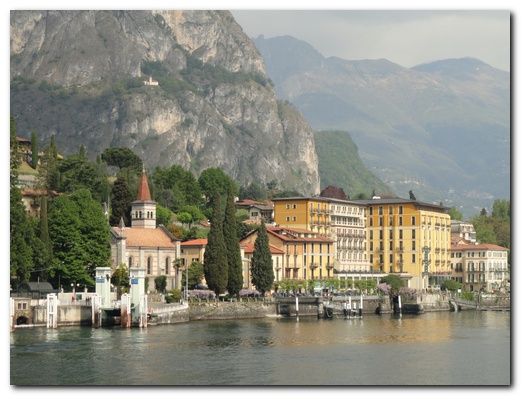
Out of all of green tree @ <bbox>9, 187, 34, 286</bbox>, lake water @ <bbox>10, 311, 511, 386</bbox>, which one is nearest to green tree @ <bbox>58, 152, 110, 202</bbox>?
lake water @ <bbox>10, 311, 511, 386</bbox>

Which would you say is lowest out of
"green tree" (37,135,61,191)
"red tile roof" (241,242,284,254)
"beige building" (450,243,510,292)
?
"beige building" (450,243,510,292)

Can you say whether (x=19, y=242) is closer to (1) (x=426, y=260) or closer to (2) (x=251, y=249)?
(2) (x=251, y=249)

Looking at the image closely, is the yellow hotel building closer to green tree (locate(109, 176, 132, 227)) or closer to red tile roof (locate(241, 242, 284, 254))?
red tile roof (locate(241, 242, 284, 254))

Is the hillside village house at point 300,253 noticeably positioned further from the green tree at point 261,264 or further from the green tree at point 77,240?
the green tree at point 77,240

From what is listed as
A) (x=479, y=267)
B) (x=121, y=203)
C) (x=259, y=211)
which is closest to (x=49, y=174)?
(x=121, y=203)

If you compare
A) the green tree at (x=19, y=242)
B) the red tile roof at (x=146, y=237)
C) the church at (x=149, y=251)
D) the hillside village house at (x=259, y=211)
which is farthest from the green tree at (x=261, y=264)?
the hillside village house at (x=259, y=211)

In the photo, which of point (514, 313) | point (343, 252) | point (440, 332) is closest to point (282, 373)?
point (514, 313)

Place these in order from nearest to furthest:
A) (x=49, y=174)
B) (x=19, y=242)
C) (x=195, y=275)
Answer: (x=19, y=242)
(x=195, y=275)
(x=49, y=174)
